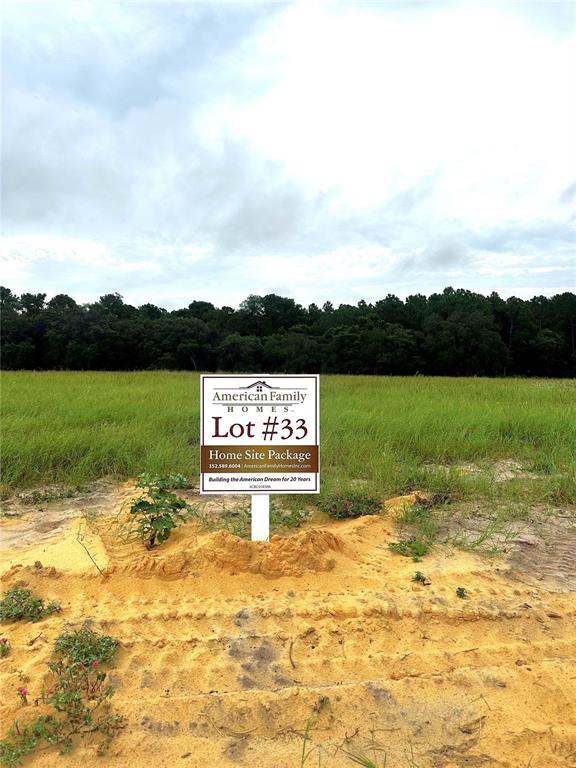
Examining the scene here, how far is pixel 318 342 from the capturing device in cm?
4209

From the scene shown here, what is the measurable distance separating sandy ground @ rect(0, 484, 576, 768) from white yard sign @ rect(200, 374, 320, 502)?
42 centimetres

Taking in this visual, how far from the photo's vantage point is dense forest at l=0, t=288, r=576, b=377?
36.5 meters

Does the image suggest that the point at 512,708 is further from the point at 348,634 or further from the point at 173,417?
the point at 173,417

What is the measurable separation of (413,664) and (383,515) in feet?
6.37

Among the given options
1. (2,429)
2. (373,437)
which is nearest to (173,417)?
(2,429)

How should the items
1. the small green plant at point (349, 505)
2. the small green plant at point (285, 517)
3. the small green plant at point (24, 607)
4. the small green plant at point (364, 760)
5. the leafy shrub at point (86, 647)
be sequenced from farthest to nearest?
the small green plant at point (349, 505) → the small green plant at point (285, 517) → the small green plant at point (24, 607) → the leafy shrub at point (86, 647) → the small green plant at point (364, 760)

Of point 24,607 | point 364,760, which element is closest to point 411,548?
point 364,760

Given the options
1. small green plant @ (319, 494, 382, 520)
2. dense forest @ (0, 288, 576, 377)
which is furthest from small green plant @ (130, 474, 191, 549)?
dense forest @ (0, 288, 576, 377)

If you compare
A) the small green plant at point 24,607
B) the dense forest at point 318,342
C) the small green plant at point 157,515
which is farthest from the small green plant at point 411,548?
the dense forest at point 318,342

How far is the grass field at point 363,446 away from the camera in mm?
5227

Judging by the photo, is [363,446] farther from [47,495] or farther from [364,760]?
[364,760]

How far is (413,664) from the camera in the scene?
95.0 inches

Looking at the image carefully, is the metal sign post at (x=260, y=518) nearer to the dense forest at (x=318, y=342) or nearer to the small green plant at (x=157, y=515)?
the small green plant at (x=157, y=515)

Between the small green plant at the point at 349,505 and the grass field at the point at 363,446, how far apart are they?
224 mm
